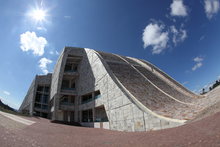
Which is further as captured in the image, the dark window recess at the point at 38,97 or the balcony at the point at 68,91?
the dark window recess at the point at 38,97

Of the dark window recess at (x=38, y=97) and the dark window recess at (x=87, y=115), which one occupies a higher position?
the dark window recess at (x=38, y=97)

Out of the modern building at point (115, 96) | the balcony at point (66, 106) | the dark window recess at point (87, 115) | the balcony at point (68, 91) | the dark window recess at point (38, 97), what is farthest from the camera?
the dark window recess at point (38, 97)

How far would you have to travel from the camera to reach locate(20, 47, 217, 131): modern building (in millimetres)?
10003

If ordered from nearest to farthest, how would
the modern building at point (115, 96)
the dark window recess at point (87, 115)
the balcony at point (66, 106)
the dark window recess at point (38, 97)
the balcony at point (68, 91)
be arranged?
the modern building at point (115, 96), the dark window recess at point (87, 115), the balcony at point (66, 106), the balcony at point (68, 91), the dark window recess at point (38, 97)

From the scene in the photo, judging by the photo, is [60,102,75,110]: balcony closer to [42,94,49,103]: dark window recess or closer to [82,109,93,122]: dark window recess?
[82,109,93,122]: dark window recess

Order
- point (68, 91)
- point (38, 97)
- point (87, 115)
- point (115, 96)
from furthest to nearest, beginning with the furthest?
1. point (38, 97)
2. point (68, 91)
3. point (87, 115)
4. point (115, 96)

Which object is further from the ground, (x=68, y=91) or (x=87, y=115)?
(x=68, y=91)

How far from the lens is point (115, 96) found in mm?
14133

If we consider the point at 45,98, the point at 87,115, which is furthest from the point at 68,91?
the point at 45,98

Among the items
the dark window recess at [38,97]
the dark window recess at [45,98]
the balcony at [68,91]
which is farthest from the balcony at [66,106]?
the dark window recess at [38,97]

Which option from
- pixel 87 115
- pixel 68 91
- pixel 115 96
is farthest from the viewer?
pixel 68 91

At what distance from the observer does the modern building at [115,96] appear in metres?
10.0

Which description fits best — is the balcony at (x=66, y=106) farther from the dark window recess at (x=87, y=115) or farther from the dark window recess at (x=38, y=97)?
the dark window recess at (x=38, y=97)

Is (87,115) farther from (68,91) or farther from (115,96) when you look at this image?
(115,96)
